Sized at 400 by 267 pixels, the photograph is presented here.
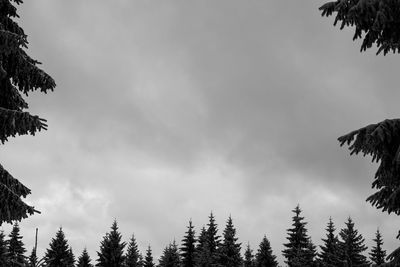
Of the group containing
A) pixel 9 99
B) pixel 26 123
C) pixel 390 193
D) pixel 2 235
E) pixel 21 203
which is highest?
pixel 2 235

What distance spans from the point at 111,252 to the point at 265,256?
17.6 meters

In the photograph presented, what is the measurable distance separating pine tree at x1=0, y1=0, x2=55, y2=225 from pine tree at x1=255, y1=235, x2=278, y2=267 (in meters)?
48.5

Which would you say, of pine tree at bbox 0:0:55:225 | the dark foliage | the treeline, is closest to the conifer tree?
the treeline

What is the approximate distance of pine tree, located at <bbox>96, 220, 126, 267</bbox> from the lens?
5888 cm

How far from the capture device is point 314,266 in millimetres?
55500

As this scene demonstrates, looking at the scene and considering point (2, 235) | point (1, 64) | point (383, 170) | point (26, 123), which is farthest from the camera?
point (2, 235)

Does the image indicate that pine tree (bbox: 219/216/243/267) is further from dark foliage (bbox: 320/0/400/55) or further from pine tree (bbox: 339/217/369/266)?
dark foliage (bbox: 320/0/400/55)

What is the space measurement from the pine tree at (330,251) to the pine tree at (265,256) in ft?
17.4

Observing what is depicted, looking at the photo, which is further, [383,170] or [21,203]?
[21,203]

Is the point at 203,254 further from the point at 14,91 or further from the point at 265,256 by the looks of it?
the point at 14,91

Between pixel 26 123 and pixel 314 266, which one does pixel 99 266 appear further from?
pixel 26 123

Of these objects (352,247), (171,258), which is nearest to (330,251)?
(352,247)

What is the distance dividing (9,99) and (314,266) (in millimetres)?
49555

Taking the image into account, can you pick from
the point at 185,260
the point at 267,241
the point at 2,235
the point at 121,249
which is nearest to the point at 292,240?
the point at 267,241
